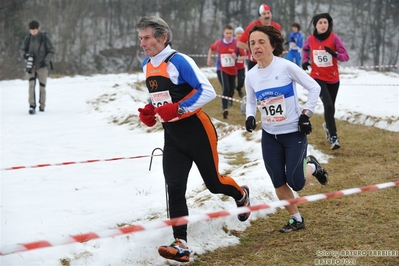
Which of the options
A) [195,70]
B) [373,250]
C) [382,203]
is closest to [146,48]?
[195,70]

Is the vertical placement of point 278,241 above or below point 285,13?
below

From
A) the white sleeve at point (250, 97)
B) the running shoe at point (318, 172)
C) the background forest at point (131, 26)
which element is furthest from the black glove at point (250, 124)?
the background forest at point (131, 26)

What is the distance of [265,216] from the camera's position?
5.32 metres

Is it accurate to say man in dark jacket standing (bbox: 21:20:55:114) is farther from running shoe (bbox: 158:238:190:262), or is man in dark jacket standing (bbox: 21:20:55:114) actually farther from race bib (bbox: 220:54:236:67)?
running shoe (bbox: 158:238:190:262)

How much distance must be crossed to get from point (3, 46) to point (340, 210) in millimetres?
41800

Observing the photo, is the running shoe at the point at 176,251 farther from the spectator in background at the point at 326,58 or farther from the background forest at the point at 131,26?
the background forest at the point at 131,26

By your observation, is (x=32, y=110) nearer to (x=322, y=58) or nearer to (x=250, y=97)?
(x=322, y=58)

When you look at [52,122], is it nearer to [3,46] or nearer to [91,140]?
[91,140]

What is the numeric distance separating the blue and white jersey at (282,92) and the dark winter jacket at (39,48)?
954 centimetres

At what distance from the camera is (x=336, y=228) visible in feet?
15.6

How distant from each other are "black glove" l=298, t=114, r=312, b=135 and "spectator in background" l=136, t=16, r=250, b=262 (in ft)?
2.42

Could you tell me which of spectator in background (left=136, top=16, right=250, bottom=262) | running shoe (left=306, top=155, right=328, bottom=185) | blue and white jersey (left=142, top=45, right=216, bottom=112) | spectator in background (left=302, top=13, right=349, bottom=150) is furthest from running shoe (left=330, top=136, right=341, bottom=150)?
blue and white jersey (left=142, top=45, right=216, bottom=112)

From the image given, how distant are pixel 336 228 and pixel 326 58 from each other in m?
3.72

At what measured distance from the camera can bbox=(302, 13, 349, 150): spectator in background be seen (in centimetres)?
768
